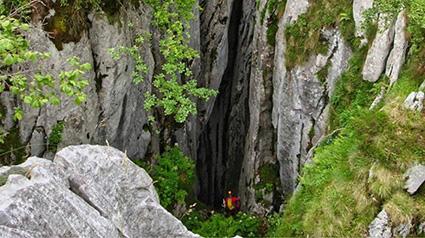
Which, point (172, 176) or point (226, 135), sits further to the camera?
point (226, 135)

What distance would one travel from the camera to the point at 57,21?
13.3 m

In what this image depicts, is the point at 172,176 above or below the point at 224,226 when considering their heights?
above

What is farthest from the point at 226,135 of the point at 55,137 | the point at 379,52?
the point at 379,52

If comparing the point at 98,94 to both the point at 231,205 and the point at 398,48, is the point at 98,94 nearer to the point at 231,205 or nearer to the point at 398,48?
the point at 398,48

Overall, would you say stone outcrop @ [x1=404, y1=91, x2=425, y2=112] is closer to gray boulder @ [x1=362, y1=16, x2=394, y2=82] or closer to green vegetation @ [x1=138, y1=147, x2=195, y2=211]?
gray boulder @ [x1=362, y1=16, x2=394, y2=82]

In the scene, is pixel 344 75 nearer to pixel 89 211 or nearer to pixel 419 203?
pixel 419 203

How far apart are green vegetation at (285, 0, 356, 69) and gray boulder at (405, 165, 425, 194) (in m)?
6.68

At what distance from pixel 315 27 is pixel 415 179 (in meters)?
8.47

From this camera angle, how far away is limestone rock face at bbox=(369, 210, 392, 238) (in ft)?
29.6

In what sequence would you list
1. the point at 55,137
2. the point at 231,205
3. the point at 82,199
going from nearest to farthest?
the point at 82,199, the point at 55,137, the point at 231,205

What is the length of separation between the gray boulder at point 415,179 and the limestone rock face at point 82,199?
438 centimetres

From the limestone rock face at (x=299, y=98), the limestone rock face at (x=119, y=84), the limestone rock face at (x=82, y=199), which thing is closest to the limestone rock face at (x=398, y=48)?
the limestone rock face at (x=299, y=98)

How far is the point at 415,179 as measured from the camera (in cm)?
923

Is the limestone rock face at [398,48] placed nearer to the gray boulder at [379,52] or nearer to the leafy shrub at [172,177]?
the gray boulder at [379,52]
